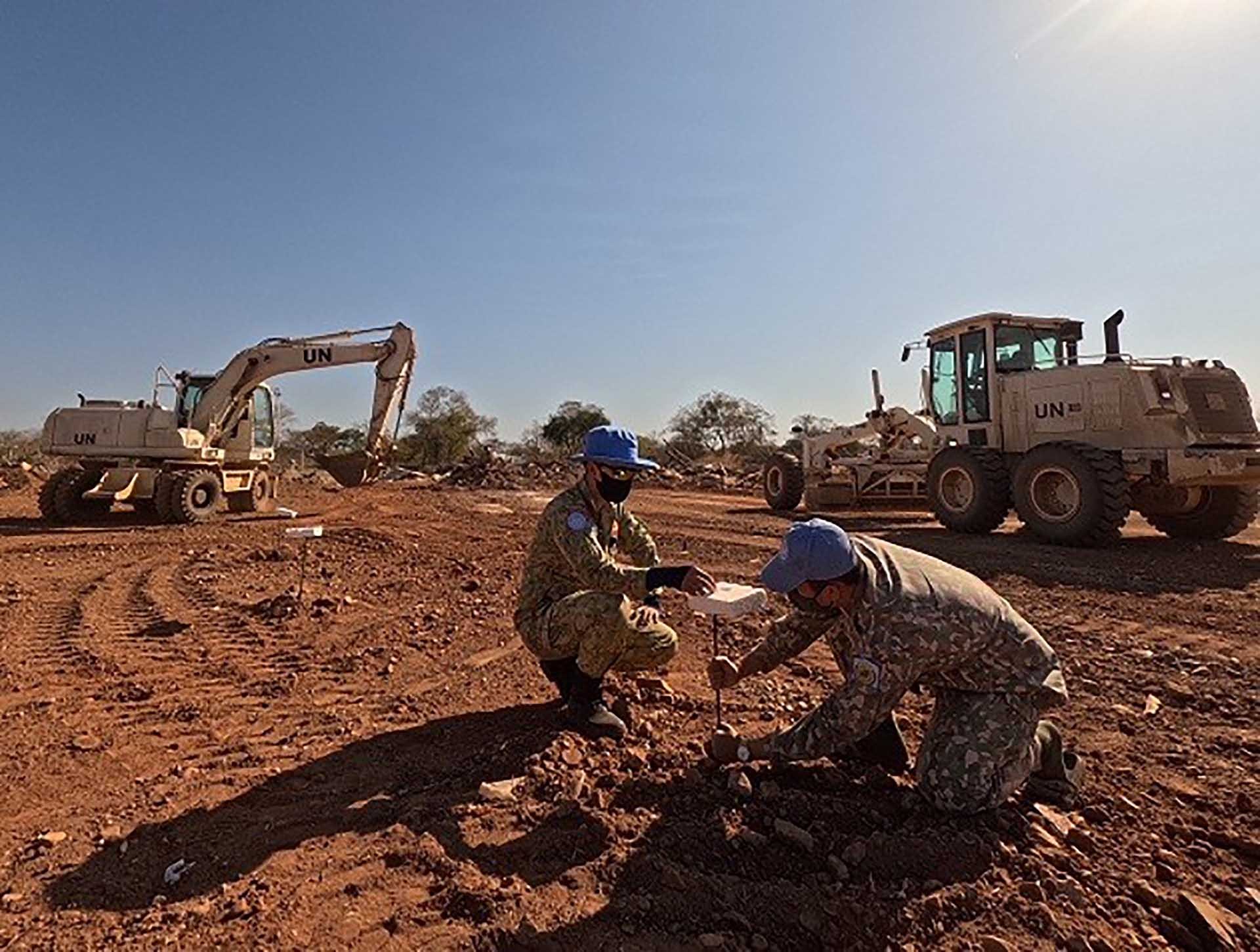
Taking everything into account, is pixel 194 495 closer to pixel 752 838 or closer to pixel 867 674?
pixel 752 838

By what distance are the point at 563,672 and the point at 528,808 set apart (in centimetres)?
95

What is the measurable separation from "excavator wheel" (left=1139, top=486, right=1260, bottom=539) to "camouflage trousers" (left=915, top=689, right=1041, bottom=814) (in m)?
7.75

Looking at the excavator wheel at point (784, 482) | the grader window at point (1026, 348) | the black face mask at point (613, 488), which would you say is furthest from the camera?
the excavator wheel at point (784, 482)

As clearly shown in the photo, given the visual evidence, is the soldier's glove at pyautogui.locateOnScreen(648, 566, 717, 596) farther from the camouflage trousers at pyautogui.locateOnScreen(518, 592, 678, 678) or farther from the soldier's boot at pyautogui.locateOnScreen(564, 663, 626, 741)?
the soldier's boot at pyautogui.locateOnScreen(564, 663, 626, 741)

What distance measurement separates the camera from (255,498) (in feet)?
46.2

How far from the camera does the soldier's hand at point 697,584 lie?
10.6ft

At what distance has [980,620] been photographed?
2650 mm

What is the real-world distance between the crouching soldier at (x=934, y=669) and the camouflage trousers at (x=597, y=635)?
754mm

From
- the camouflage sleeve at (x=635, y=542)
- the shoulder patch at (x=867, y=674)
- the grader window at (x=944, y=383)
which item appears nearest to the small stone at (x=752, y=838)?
the shoulder patch at (x=867, y=674)

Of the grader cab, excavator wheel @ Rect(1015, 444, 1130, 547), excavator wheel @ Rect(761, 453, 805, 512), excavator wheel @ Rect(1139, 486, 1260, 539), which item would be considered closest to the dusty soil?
excavator wheel @ Rect(1015, 444, 1130, 547)

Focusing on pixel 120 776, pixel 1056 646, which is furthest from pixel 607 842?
pixel 1056 646

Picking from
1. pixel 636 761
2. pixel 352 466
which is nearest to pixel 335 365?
pixel 352 466

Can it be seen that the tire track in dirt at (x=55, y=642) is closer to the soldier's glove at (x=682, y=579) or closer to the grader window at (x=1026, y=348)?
the soldier's glove at (x=682, y=579)

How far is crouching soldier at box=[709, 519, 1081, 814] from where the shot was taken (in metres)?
2.55
